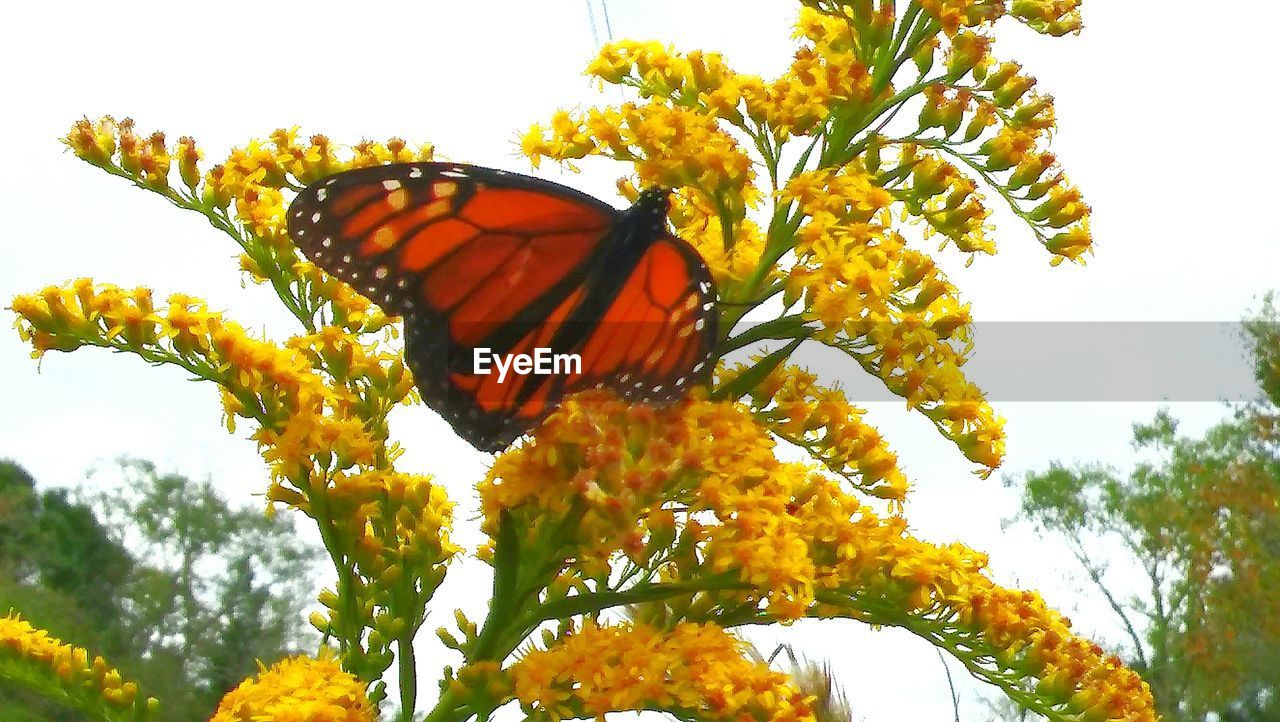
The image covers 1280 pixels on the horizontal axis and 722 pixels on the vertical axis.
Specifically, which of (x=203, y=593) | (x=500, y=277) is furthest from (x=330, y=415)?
(x=203, y=593)

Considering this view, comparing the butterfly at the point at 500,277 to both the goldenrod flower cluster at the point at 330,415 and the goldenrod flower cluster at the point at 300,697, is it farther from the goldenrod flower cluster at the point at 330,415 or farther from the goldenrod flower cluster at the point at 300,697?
the goldenrod flower cluster at the point at 300,697

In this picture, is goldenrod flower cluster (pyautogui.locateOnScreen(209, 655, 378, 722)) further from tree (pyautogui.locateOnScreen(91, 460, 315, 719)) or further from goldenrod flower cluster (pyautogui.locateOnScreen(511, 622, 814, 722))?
tree (pyautogui.locateOnScreen(91, 460, 315, 719))

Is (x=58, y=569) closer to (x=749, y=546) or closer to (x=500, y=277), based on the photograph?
(x=500, y=277)

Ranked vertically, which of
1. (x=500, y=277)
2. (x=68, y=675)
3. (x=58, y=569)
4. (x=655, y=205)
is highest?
(x=58, y=569)

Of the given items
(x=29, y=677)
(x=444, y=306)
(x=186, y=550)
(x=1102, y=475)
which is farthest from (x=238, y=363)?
(x=1102, y=475)

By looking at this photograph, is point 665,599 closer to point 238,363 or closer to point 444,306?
point 444,306

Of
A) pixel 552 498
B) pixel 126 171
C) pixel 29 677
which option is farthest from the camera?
pixel 126 171
